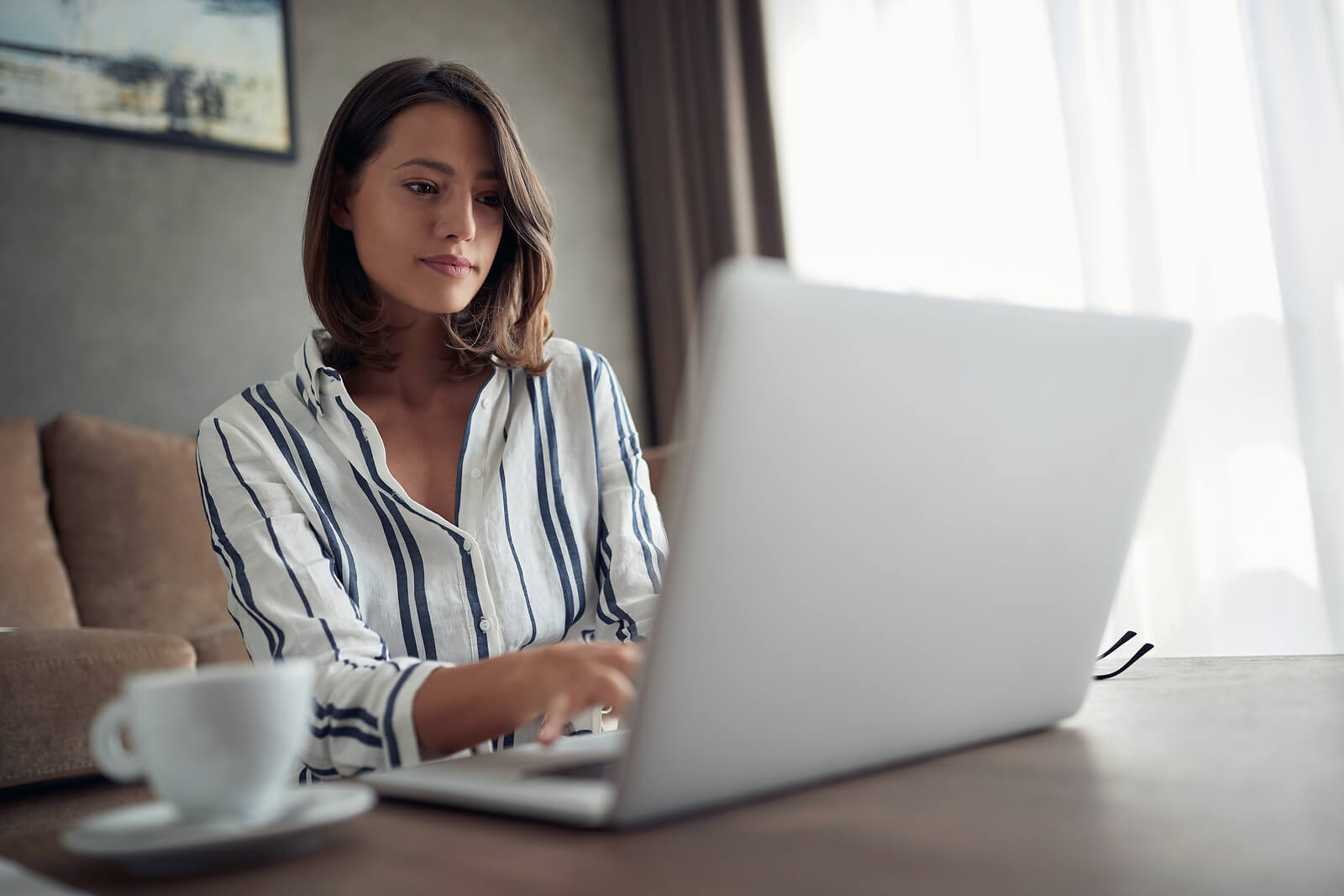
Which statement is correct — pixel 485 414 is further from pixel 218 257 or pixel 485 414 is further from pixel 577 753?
pixel 218 257

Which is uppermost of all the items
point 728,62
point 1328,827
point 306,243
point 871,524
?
point 728,62

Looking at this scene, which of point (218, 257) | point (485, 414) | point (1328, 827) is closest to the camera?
point (1328, 827)

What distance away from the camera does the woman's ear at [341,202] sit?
1.25 metres

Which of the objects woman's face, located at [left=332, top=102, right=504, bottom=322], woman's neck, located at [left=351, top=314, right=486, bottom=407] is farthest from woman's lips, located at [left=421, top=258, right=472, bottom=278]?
woman's neck, located at [left=351, top=314, right=486, bottom=407]

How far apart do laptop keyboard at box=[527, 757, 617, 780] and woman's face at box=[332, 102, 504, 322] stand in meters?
0.73

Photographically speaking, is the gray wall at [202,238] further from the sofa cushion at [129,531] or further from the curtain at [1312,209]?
the curtain at [1312,209]

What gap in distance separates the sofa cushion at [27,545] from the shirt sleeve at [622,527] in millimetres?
1406

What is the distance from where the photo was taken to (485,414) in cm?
120

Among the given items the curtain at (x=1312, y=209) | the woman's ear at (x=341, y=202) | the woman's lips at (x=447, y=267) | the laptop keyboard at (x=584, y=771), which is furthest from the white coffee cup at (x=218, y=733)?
the curtain at (x=1312, y=209)

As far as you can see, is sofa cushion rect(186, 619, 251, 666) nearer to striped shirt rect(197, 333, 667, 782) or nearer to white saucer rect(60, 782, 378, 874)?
striped shirt rect(197, 333, 667, 782)

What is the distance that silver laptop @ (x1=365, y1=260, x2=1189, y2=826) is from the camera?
0.41 metres

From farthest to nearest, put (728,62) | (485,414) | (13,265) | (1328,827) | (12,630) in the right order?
(728,62), (13,265), (12,630), (485,414), (1328,827)

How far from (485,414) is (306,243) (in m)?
0.29

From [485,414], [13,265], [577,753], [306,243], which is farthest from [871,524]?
[13,265]
